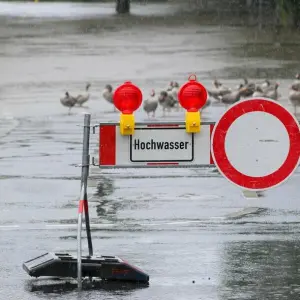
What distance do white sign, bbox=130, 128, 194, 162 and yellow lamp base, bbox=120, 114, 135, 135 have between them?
75mm

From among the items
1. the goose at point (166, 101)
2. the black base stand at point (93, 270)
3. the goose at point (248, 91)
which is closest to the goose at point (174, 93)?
the goose at point (166, 101)

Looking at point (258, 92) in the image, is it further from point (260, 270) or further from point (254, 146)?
point (254, 146)

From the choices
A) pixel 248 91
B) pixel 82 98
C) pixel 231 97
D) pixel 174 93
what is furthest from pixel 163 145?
pixel 248 91

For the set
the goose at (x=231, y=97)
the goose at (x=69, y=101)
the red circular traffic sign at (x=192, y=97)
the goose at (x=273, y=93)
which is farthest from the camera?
the goose at (x=231, y=97)

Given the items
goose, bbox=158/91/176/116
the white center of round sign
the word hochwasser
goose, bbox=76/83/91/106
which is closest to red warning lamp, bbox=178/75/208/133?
the word hochwasser

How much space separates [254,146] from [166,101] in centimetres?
1723

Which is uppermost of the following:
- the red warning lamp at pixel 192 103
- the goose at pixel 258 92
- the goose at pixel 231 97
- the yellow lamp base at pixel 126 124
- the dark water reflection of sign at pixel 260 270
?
the red warning lamp at pixel 192 103

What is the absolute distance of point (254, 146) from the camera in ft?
34.9

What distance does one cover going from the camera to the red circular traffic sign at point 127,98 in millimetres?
10711

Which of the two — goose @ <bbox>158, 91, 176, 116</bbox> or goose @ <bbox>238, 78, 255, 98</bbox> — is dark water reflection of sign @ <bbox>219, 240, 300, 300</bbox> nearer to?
goose @ <bbox>158, 91, 176, 116</bbox>

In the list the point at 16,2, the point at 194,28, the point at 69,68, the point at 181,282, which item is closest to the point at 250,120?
the point at 181,282

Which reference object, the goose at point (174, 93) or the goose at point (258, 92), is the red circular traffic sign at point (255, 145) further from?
the goose at point (258, 92)

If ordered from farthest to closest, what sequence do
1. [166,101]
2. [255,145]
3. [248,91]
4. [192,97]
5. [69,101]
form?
[248,91]
[69,101]
[166,101]
[192,97]
[255,145]

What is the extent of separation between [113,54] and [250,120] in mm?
28921
